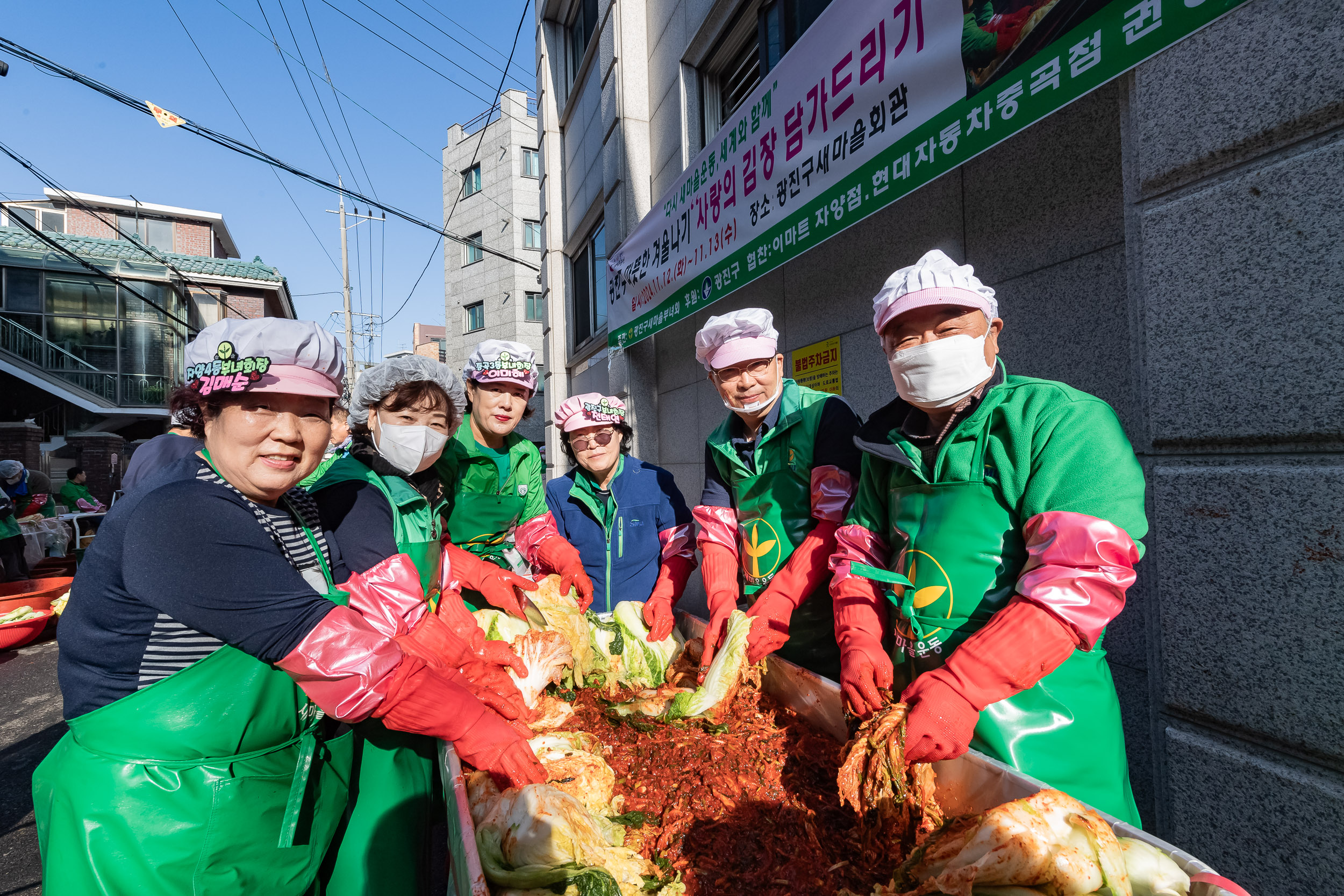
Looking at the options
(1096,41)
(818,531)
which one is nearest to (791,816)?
(818,531)

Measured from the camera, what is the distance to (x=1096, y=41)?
211cm

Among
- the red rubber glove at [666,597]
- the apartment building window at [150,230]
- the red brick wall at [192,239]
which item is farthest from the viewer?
the red brick wall at [192,239]

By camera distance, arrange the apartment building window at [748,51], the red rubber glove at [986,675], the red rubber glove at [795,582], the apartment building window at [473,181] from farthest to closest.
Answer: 1. the apartment building window at [473,181]
2. the apartment building window at [748,51]
3. the red rubber glove at [795,582]
4. the red rubber glove at [986,675]

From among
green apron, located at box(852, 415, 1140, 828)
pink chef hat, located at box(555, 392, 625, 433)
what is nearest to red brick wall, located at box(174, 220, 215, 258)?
pink chef hat, located at box(555, 392, 625, 433)

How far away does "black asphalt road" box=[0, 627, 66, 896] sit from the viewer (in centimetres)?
347

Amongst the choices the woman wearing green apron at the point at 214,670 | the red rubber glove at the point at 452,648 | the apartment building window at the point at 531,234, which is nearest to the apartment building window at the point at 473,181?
the apartment building window at the point at 531,234

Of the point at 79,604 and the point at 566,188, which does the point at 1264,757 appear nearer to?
the point at 79,604

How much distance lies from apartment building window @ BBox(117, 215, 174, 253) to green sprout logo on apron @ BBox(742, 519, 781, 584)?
3921 cm

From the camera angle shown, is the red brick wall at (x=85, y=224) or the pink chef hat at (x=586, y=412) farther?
the red brick wall at (x=85, y=224)

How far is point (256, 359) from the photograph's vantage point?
1696 millimetres

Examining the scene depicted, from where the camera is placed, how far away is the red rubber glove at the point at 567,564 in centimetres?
360

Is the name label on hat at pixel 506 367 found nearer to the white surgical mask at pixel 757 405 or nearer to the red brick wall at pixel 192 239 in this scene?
the white surgical mask at pixel 757 405

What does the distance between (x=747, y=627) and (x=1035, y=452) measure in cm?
119

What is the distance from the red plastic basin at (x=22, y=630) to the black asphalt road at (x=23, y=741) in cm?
15
